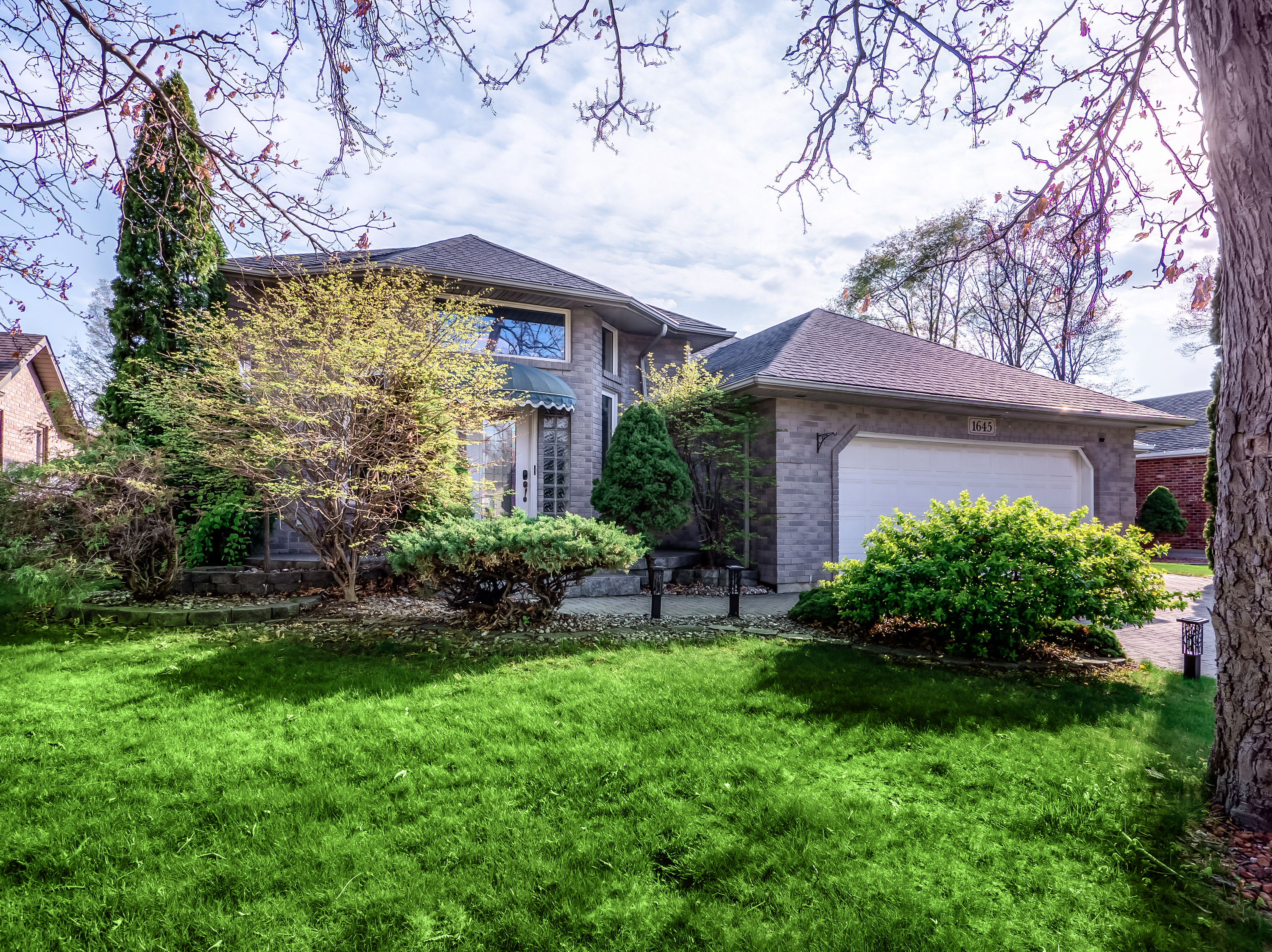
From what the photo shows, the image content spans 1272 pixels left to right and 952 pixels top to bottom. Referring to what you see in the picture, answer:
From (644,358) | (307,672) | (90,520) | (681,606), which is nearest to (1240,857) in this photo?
(307,672)

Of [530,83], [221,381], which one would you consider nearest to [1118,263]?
[530,83]

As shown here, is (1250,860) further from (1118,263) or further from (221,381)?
(221,381)

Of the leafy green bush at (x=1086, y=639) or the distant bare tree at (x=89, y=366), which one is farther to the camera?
the distant bare tree at (x=89, y=366)

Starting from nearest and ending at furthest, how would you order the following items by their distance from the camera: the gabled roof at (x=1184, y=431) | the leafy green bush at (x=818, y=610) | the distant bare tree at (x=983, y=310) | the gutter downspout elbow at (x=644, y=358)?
the leafy green bush at (x=818, y=610) → the gutter downspout elbow at (x=644, y=358) → the gabled roof at (x=1184, y=431) → the distant bare tree at (x=983, y=310)

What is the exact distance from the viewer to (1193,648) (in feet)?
18.7

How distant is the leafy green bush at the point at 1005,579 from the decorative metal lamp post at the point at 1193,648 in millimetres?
253

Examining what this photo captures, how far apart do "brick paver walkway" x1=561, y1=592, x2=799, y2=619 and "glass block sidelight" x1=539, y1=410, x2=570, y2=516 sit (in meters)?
3.13

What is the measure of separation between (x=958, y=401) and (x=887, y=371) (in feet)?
4.83

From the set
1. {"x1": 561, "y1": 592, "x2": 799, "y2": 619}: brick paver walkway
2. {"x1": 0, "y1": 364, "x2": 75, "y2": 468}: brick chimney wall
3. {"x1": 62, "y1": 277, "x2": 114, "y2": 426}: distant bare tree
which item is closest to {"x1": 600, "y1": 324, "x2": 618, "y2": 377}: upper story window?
{"x1": 561, "y1": 592, "x2": 799, "y2": 619}: brick paver walkway

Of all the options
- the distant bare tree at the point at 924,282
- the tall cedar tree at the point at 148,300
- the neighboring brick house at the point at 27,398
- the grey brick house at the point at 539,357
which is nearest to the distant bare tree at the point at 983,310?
the distant bare tree at the point at 924,282

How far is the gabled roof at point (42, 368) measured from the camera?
7916mm

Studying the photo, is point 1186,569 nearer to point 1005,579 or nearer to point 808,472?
point 808,472

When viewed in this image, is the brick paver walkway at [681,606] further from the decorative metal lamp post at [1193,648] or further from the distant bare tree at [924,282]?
the distant bare tree at [924,282]

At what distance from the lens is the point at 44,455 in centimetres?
835
